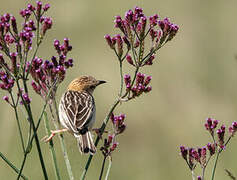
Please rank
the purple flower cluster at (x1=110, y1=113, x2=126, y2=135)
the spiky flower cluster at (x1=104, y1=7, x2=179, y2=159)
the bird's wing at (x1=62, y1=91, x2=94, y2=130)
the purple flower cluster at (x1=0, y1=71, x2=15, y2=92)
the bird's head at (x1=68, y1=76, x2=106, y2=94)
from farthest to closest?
the bird's head at (x1=68, y1=76, x2=106, y2=94), the bird's wing at (x1=62, y1=91, x2=94, y2=130), the purple flower cluster at (x1=110, y1=113, x2=126, y2=135), the spiky flower cluster at (x1=104, y1=7, x2=179, y2=159), the purple flower cluster at (x1=0, y1=71, x2=15, y2=92)

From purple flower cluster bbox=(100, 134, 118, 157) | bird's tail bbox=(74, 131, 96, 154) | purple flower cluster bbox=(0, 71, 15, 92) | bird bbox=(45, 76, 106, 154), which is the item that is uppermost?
purple flower cluster bbox=(0, 71, 15, 92)

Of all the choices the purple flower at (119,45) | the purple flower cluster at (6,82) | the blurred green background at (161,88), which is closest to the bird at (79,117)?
the purple flower cluster at (6,82)

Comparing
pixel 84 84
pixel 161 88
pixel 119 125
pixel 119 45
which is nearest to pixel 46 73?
Result: pixel 119 45

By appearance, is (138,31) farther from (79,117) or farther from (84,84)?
(84,84)

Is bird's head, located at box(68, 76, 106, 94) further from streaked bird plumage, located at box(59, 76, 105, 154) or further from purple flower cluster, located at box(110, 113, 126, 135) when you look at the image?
purple flower cluster, located at box(110, 113, 126, 135)

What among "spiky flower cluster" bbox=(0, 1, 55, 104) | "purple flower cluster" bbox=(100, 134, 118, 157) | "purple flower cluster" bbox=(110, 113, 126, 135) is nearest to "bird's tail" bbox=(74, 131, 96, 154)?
"purple flower cluster" bbox=(100, 134, 118, 157)

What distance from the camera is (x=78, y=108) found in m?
7.28

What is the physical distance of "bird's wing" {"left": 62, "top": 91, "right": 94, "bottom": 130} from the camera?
6.96 meters

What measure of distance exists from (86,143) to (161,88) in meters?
8.17

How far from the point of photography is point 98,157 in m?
11.5

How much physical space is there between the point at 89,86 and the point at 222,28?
368 inches

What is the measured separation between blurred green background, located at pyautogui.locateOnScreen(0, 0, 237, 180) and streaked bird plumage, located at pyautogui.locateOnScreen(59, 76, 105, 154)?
2.36 meters

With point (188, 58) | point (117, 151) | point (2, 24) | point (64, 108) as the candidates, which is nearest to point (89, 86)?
point (64, 108)

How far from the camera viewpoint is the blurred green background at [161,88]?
1090 cm
